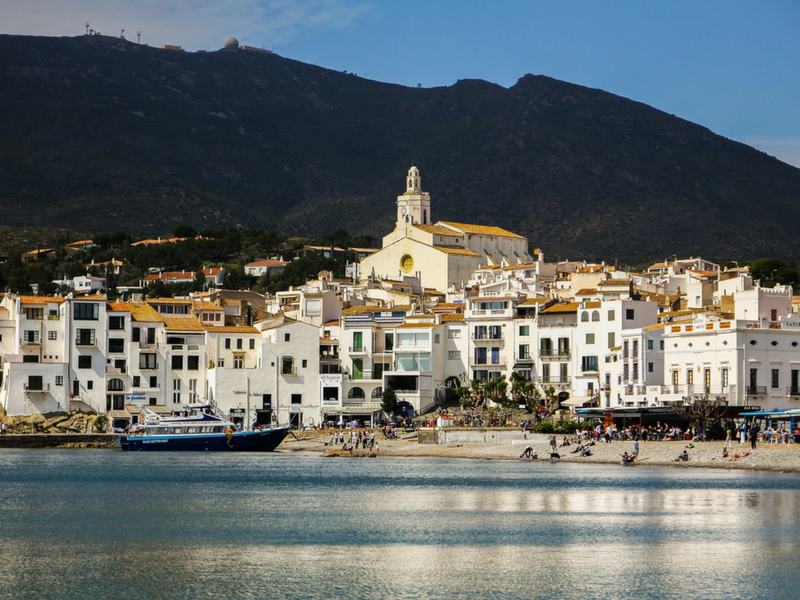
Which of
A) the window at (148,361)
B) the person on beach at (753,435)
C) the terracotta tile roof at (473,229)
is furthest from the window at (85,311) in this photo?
the terracotta tile roof at (473,229)

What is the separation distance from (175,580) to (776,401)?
165 ft

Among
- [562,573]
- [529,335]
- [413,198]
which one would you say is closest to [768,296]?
[529,335]

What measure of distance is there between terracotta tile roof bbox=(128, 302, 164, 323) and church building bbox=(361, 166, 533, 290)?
42.0m

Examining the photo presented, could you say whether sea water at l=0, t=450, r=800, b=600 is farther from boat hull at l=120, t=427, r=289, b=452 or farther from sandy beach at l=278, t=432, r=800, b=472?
boat hull at l=120, t=427, r=289, b=452

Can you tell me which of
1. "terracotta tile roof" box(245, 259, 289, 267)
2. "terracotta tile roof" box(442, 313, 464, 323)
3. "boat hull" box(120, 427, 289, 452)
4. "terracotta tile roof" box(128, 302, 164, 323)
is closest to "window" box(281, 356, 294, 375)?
"boat hull" box(120, 427, 289, 452)

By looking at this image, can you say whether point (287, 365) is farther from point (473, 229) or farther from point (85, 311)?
point (473, 229)

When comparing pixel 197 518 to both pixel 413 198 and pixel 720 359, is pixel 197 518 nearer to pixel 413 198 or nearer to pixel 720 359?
pixel 720 359

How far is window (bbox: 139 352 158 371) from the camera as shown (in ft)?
318

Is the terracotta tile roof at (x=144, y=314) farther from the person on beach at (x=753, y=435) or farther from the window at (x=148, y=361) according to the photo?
the person on beach at (x=753, y=435)

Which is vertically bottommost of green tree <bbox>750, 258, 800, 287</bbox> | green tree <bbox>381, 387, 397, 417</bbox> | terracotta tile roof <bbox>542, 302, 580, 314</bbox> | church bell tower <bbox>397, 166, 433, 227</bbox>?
green tree <bbox>381, 387, 397, 417</bbox>

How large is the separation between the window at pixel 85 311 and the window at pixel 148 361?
4.44 m

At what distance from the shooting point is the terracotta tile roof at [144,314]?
9862 centimetres

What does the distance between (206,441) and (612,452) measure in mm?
29801

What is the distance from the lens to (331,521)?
45625 mm
